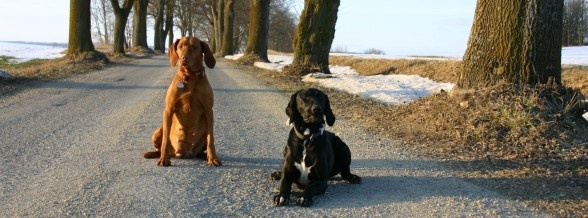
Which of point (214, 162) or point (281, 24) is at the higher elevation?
point (281, 24)

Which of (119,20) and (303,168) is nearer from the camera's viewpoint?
(303,168)

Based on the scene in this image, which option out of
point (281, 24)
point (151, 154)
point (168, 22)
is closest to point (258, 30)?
point (151, 154)

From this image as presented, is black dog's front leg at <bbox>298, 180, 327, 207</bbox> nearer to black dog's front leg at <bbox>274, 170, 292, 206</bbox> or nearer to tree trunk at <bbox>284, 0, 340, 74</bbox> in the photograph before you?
black dog's front leg at <bbox>274, 170, 292, 206</bbox>

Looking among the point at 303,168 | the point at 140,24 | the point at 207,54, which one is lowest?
the point at 303,168

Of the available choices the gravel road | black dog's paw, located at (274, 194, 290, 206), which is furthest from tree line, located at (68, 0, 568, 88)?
black dog's paw, located at (274, 194, 290, 206)

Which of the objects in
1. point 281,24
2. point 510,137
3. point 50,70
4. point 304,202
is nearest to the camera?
point 304,202

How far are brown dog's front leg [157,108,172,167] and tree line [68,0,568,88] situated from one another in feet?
14.8

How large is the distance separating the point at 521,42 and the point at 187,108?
469 centimetres

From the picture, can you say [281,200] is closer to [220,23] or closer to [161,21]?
[220,23]

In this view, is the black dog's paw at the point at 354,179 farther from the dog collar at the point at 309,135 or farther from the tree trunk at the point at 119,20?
the tree trunk at the point at 119,20

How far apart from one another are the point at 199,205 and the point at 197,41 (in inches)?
72.2

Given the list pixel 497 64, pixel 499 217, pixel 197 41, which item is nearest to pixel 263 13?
pixel 497 64

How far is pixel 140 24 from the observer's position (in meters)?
40.2

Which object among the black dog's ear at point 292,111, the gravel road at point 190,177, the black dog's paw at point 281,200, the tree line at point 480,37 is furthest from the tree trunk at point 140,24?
the black dog's paw at point 281,200
